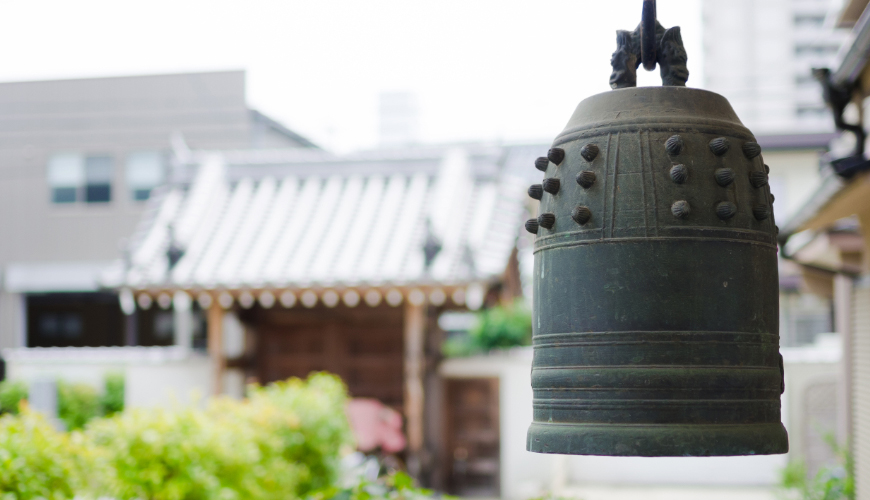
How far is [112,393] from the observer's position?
14039 millimetres

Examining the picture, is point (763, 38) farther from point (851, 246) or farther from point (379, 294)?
point (851, 246)

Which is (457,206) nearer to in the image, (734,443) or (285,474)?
(285,474)

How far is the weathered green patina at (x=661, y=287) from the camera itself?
205 centimetres

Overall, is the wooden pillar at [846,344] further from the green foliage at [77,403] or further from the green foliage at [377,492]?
the green foliage at [77,403]

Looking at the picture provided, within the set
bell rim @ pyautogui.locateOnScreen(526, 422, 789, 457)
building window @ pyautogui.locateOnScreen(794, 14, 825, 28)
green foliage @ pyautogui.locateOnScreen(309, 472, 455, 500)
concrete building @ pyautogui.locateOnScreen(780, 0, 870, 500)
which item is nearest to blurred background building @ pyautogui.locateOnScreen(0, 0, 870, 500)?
concrete building @ pyautogui.locateOnScreen(780, 0, 870, 500)

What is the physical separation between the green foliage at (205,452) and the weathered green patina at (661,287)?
384 centimetres

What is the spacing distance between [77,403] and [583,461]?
7767 millimetres

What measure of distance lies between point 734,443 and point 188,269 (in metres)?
10.7

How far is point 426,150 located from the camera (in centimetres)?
1349

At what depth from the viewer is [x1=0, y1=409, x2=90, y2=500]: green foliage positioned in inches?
169

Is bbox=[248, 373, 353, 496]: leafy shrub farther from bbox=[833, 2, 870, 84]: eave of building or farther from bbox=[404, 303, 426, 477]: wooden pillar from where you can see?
bbox=[833, 2, 870, 84]: eave of building

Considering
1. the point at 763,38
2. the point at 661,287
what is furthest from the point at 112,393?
the point at 763,38

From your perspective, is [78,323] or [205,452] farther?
[78,323]

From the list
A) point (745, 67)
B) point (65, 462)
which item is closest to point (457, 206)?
point (65, 462)
